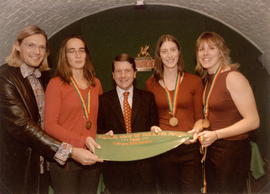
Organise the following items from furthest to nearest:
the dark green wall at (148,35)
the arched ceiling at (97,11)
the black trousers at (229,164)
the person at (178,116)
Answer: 1. the dark green wall at (148,35)
2. the arched ceiling at (97,11)
3. the person at (178,116)
4. the black trousers at (229,164)

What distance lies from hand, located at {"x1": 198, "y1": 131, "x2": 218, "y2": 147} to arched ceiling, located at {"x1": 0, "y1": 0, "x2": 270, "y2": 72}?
1.80 metres

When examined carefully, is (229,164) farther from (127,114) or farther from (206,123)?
(127,114)

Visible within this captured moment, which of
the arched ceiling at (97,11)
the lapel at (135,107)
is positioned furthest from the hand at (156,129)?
the arched ceiling at (97,11)

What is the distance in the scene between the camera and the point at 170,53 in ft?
10.2

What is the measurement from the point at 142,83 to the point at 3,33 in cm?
215

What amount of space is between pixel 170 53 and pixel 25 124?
1.74 metres

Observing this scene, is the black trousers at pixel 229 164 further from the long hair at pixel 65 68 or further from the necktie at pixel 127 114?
the long hair at pixel 65 68

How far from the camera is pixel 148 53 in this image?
4461 millimetres

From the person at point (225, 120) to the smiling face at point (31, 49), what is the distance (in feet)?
5.91

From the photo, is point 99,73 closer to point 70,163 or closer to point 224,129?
point 70,163

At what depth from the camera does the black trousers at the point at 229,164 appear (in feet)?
9.62

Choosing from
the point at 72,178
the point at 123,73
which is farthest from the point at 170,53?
the point at 72,178

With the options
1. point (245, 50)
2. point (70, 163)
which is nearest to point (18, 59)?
point (70, 163)

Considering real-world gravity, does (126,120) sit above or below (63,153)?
above
